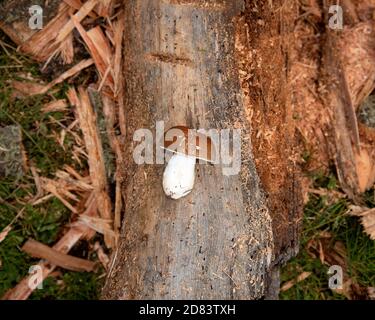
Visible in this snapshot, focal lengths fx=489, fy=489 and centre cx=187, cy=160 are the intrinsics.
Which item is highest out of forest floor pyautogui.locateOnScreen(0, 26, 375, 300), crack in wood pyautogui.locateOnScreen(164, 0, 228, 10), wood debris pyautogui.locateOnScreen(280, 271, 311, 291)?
crack in wood pyautogui.locateOnScreen(164, 0, 228, 10)

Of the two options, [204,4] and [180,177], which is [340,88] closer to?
[204,4]

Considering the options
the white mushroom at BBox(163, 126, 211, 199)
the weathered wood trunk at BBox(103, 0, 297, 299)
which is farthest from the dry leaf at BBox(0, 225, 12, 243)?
the white mushroom at BBox(163, 126, 211, 199)

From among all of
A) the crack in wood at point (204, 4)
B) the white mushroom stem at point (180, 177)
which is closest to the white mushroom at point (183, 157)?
the white mushroom stem at point (180, 177)

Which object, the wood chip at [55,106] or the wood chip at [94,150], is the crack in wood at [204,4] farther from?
the wood chip at [55,106]

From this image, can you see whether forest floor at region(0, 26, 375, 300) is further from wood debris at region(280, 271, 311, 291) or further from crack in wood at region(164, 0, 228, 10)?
crack in wood at region(164, 0, 228, 10)

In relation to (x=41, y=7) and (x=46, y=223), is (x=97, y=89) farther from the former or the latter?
(x=46, y=223)

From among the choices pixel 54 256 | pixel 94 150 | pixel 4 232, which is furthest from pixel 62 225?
pixel 94 150

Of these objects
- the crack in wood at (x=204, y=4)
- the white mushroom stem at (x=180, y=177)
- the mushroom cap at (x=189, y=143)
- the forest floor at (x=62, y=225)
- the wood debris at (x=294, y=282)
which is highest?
the crack in wood at (x=204, y=4)

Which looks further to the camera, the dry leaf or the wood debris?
the wood debris
